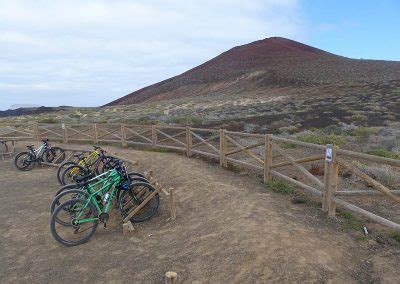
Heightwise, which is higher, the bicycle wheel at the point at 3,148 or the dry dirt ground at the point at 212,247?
the bicycle wheel at the point at 3,148

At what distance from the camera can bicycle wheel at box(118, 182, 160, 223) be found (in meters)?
8.53

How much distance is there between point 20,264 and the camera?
6.82 meters

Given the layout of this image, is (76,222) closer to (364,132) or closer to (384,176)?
(384,176)

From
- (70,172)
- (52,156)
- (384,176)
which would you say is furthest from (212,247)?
(52,156)

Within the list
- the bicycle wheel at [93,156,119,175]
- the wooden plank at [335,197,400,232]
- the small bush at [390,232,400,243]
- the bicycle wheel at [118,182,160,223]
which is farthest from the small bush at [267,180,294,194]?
the bicycle wheel at [93,156,119,175]

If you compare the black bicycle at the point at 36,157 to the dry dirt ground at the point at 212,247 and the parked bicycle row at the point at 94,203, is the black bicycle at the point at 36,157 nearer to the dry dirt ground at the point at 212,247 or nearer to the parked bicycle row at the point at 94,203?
the dry dirt ground at the point at 212,247

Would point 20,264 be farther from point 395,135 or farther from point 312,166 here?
point 395,135

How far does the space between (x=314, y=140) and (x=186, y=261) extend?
42.3 feet

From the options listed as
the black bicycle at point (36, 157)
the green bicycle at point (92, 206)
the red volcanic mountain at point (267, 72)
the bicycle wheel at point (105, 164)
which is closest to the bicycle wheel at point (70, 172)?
the bicycle wheel at point (105, 164)

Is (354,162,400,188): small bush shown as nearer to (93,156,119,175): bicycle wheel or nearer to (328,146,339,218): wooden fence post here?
(328,146,339,218): wooden fence post

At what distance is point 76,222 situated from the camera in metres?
7.64

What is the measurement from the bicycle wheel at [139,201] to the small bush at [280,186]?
3088mm

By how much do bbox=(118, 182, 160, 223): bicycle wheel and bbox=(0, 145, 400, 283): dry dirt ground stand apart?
23cm

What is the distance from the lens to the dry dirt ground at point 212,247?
218 inches
